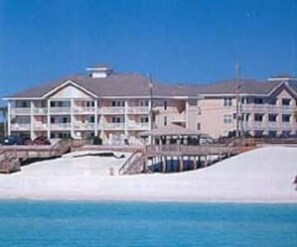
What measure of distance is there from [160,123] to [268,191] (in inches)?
258

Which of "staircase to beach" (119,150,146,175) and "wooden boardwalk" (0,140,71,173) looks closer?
"staircase to beach" (119,150,146,175)

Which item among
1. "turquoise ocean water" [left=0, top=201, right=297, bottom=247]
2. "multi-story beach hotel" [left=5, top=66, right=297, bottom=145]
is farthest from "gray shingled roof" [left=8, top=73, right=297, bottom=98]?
"turquoise ocean water" [left=0, top=201, right=297, bottom=247]

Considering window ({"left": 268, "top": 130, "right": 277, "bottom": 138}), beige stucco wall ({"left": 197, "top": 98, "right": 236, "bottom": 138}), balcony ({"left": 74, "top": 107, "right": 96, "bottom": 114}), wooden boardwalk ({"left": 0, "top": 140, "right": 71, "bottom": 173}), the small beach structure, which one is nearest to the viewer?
the small beach structure

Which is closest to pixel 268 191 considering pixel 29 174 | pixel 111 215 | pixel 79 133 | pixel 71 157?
pixel 111 215

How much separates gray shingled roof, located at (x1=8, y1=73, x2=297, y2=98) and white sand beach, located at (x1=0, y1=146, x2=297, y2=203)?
471cm

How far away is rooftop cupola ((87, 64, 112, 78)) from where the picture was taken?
1747 cm

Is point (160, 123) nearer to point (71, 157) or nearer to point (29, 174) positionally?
point (71, 157)

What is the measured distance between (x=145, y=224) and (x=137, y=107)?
8.72 meters

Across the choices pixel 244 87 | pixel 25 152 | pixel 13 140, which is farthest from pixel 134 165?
pixel 244 87

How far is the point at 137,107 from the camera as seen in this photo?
56.8 feet

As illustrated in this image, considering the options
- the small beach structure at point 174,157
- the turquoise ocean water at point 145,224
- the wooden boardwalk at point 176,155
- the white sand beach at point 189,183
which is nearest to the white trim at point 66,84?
the small beach structure at point 174,157

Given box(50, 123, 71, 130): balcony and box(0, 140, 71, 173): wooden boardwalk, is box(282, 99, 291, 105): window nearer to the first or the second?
box(50, 123, 71, 130): balcony

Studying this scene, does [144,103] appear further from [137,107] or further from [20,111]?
[20,111]

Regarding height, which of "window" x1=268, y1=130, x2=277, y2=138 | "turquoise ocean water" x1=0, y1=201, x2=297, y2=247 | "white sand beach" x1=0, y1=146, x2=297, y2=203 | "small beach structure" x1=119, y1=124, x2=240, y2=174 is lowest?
"turquoise ocean water" x1=0, y1=201, x2=297, y2=247
